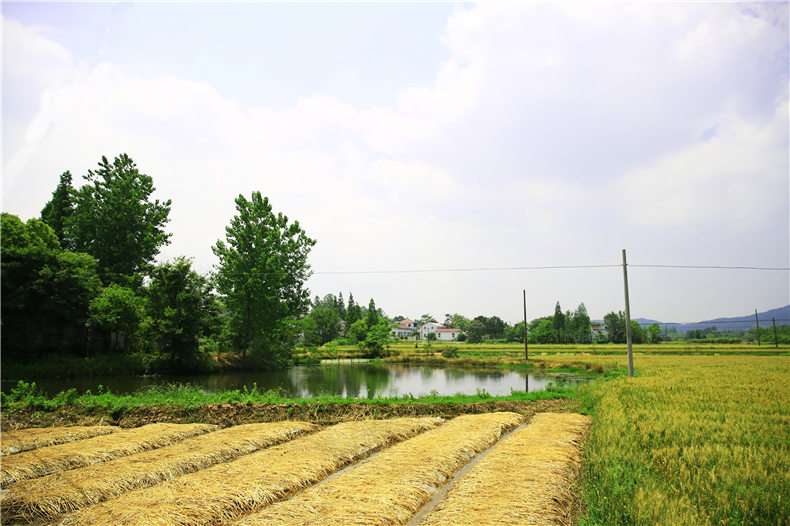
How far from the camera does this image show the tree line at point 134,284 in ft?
84.4

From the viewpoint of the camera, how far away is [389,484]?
617 cm

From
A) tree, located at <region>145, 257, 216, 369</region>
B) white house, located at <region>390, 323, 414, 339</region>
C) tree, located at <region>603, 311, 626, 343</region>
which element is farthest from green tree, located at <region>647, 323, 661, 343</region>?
white house, located at <region>390, 323, 414, 339</region>

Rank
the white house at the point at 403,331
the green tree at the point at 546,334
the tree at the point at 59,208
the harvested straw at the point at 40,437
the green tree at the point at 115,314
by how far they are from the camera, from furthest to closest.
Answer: the white house at the point at 403,331 < the green tree at the point at 546,334 < the tree at the point at 59,208 < the green tree at the point at 115,314 < the harvested straw at the point at 40,437

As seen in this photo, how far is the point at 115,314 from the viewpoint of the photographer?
29109 millimetres

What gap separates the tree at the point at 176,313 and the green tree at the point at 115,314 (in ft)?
3.44

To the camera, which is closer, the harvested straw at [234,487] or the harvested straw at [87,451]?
the harvested straw at [234,487]

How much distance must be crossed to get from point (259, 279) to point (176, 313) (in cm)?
754

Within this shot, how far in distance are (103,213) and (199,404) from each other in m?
31.6

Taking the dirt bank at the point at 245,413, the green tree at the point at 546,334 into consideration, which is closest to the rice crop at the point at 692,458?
the dirt bank at the point at 245,413

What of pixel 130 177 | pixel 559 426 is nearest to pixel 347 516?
pixel 559 426

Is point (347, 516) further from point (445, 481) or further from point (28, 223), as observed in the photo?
point (28, 223)

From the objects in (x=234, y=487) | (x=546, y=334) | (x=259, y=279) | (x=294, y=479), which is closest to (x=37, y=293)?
(x=259, y=279)

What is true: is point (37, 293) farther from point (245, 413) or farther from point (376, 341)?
point (376, 341)

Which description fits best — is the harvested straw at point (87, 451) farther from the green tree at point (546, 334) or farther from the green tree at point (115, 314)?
the green tree at point (546, 334)
